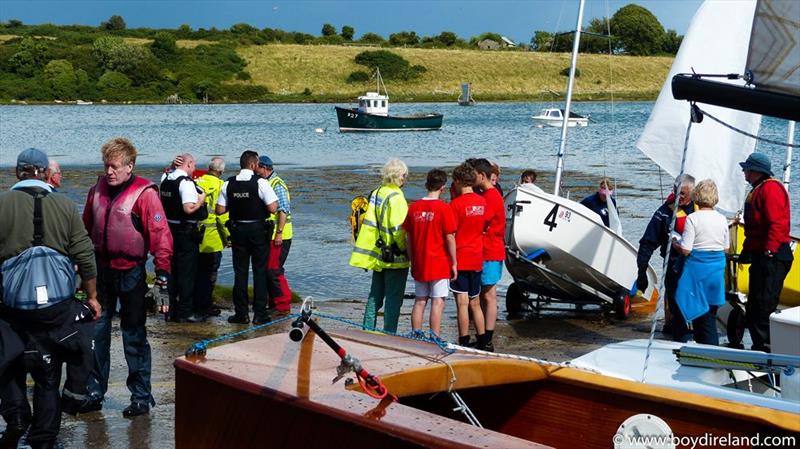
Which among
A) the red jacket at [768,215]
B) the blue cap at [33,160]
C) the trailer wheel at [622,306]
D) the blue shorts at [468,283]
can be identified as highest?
the blue cap at [33,160]

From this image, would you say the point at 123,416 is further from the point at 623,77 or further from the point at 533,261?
the point at 623,77

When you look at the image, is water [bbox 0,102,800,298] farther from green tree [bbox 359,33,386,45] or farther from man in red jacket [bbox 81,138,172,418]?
green tree [bbox 359,33,386,45]

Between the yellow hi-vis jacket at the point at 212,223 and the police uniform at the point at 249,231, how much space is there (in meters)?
0.30

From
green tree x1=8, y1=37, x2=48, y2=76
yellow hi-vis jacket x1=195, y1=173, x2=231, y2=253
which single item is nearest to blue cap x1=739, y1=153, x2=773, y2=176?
yellow hi-vis jacket x1=195, y1=173, x2=231, y2=253

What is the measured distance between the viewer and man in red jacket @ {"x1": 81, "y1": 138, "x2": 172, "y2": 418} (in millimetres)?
7449

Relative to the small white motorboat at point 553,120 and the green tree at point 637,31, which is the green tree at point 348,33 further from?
the small white motorboat at point 553,120

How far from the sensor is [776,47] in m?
5.63

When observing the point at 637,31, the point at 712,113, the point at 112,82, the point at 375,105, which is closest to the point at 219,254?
the point at 712,113

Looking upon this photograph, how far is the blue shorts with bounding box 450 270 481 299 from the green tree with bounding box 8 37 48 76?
12562cm

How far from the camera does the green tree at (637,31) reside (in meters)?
135

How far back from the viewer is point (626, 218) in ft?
79.3

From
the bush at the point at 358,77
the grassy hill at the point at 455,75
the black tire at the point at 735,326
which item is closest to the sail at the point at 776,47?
the black tire at the point at 735,326

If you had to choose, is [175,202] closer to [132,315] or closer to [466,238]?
[466,238]

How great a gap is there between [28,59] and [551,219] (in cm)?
12515
